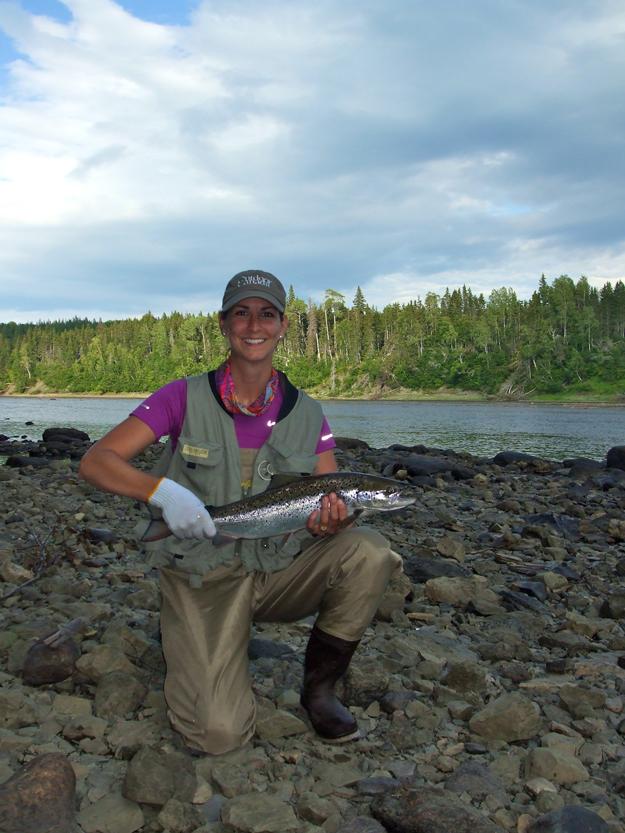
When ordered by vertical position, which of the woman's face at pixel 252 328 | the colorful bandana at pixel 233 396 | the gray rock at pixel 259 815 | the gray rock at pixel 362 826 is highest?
the woman's face at pixel 252 328

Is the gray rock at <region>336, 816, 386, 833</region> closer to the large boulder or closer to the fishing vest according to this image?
the large boulder

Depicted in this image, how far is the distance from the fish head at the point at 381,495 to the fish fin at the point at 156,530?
3.58ft

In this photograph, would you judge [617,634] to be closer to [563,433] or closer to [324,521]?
[324,521]

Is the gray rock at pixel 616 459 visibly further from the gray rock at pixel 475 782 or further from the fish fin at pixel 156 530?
the fish fin at pixel 156 530

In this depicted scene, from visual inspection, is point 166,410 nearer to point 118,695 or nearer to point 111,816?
point 118,695

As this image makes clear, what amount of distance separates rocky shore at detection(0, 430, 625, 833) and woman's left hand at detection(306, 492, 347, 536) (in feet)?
3.22

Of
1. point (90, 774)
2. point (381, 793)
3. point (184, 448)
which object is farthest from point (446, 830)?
point (184, 448)

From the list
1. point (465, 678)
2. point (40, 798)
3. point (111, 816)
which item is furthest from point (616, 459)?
point (40, 798)

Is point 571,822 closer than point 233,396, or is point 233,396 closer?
point 571,822

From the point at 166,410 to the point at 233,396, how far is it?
414 mm

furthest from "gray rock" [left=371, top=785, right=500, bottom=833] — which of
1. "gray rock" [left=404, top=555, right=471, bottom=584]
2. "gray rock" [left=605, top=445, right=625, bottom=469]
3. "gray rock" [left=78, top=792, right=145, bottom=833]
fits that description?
"gray rock" [left=605, top=445, right=625, bottom=469]

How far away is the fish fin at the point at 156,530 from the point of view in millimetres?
3873

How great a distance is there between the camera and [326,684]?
3951 mm

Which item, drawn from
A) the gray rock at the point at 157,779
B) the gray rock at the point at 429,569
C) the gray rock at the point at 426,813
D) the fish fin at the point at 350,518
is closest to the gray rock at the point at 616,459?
the gray rock at the point at 429,569
